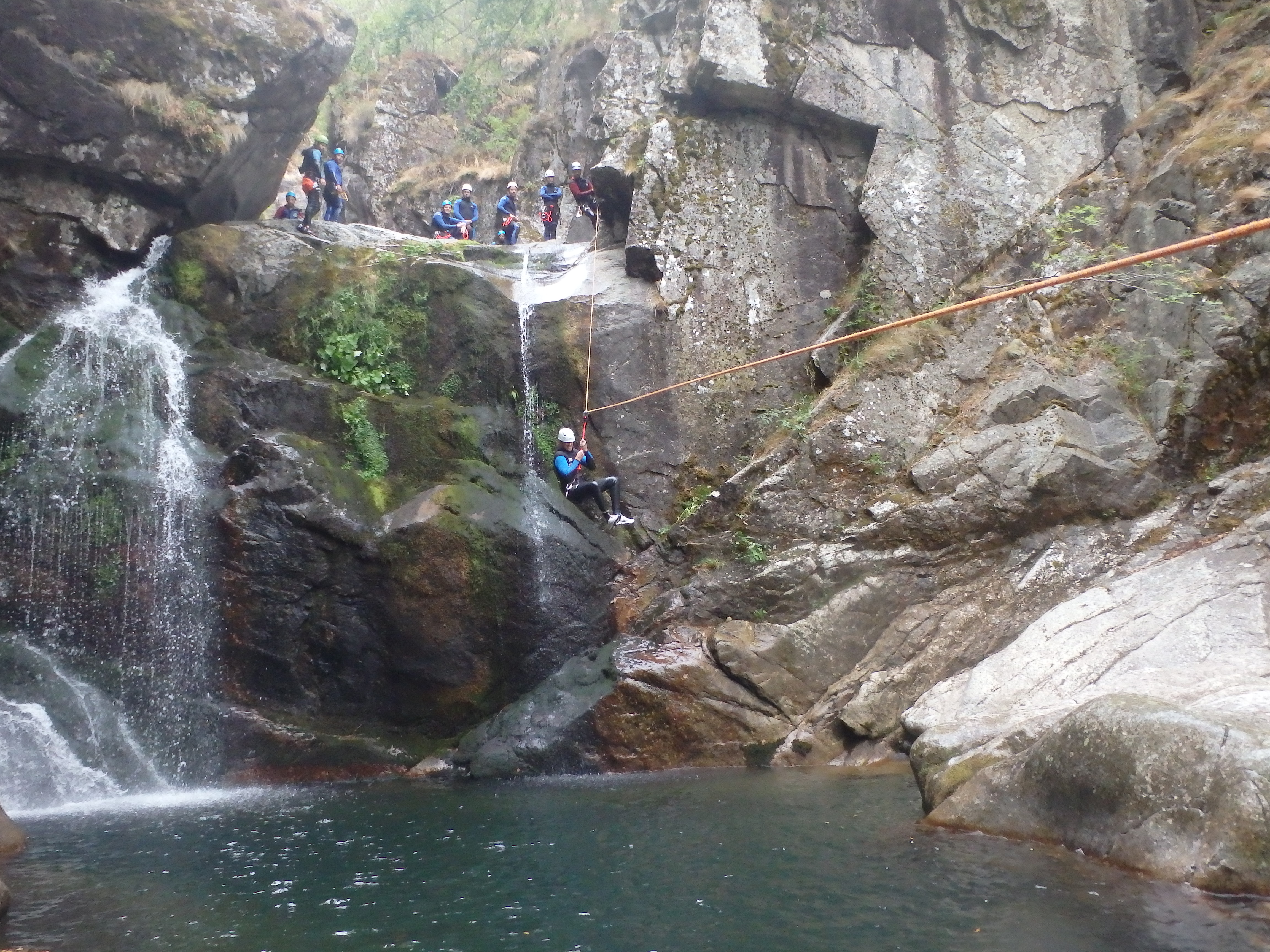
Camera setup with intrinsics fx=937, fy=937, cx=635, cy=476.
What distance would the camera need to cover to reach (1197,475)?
11.8 meters

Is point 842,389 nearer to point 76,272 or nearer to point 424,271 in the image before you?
point 424,271

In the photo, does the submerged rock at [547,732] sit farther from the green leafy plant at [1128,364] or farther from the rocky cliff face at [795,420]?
the green leafy plant at [1128,364]

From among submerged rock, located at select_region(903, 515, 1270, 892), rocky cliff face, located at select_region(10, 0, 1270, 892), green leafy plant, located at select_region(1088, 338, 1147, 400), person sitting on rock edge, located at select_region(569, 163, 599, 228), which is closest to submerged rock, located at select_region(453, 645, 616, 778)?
rocky cliff face, located at select_region(10, 0, 1270, 892)

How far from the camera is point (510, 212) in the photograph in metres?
18.7

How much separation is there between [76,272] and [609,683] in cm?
959

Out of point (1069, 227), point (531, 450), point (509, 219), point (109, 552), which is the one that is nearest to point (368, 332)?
point (531, 450)

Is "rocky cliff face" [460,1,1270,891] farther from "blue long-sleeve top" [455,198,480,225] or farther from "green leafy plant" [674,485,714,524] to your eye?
"blue long-sleeve top" [455,198,480,225]

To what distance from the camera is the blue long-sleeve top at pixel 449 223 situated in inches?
747

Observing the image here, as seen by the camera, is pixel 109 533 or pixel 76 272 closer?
pixel 109 533

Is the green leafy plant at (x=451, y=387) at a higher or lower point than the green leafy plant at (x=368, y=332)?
lower

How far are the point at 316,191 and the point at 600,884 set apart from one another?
1295 cm

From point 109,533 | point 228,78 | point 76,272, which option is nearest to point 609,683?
point 109,533

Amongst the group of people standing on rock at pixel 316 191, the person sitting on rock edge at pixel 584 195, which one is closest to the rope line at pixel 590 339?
the person sitting on rock edge at pixel 584 195

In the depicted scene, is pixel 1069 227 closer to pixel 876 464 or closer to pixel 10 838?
pixel 876 464
